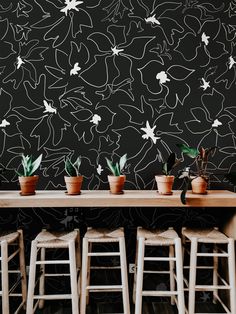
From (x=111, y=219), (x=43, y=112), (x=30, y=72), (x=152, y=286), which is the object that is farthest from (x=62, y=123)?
(x=152, y=286)

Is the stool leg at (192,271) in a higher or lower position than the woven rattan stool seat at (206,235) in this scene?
lower

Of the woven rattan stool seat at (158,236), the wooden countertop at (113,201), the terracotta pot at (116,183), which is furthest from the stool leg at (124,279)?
the terracotta pot at (116,183)

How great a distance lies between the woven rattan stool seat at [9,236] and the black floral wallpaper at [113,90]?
400mm

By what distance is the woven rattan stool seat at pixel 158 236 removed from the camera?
7.92 ft

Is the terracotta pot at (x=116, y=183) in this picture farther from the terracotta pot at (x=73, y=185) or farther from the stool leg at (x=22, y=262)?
the stool leg at (x=22, y=262)

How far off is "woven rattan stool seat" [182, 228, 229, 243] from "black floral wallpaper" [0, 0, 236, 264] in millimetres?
362

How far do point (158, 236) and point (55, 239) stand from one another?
80cm

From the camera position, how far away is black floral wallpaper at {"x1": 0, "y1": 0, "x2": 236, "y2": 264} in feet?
10.0

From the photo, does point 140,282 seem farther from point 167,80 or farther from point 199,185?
point 167,80

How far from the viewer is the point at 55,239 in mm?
2510

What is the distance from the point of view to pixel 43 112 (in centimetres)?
307

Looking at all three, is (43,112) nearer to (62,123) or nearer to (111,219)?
(62,123)

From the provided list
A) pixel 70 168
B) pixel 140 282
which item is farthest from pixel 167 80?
pixel 140 282

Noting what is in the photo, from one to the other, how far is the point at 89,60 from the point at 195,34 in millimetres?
1031
